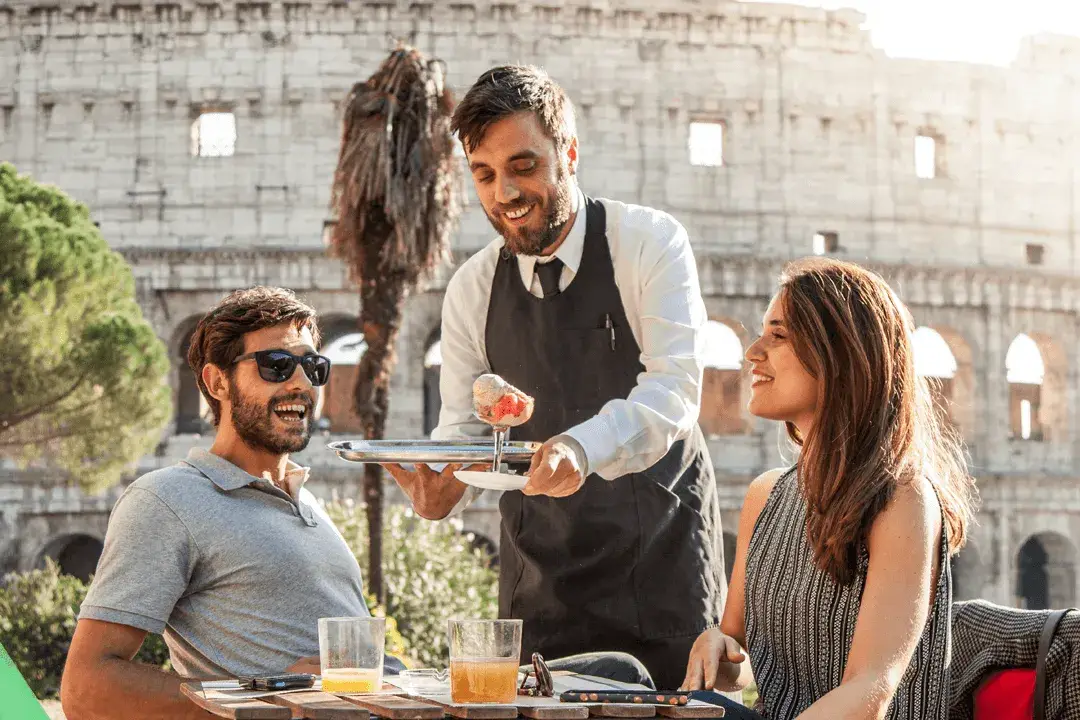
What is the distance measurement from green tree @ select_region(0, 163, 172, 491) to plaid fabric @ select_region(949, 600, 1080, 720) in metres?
18.5

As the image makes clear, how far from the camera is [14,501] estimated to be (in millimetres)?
24266

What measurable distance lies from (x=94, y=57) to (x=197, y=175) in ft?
9.69

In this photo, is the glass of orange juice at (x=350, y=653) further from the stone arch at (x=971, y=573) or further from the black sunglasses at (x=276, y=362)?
the stone arch at (x=971, y=573)

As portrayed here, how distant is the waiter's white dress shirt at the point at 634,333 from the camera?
364 cm

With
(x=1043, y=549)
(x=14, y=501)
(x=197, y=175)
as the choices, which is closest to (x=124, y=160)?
(x=197, y=175)

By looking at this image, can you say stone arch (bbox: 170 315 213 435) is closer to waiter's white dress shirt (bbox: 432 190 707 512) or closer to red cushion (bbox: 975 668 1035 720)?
waiter's white dress shirt (bbox: 432 190 707 512)

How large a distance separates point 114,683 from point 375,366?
38.3ft

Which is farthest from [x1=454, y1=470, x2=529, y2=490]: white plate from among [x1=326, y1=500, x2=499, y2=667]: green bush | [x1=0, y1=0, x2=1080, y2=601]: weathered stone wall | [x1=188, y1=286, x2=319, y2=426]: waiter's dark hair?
[x1=0, y1=0, x2=1080, y2=601]: weathered stone wall

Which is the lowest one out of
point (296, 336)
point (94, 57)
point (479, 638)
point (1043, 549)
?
point (1043, 549)

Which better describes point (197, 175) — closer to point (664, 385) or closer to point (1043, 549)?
point (1043, 549)

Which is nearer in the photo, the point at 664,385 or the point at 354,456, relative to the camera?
the point at 354,456

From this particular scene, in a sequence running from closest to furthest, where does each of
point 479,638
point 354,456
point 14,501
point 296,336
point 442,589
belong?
point 479,638 < point 354,456 < point 296,336 < point 442,589 < point 14,501

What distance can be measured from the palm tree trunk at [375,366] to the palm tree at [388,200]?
0.4 inches

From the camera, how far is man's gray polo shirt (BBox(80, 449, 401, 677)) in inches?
129
